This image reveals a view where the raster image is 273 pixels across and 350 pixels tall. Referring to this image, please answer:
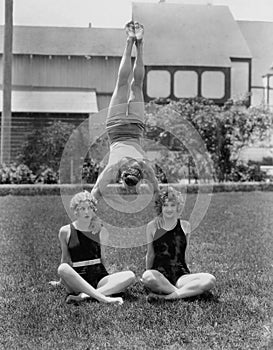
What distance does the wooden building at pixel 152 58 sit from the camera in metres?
20.1

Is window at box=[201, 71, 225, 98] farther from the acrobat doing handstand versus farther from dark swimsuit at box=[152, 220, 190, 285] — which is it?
dark swimsuit at box=[152, 220, 190, 285]

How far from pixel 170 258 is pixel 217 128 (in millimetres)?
10403

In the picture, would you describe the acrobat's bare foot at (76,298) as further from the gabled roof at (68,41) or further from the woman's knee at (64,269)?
the gabled roof at (68,41)

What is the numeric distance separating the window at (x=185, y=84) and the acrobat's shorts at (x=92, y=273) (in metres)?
16.3

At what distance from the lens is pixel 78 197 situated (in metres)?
3.77

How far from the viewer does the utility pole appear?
14461mm

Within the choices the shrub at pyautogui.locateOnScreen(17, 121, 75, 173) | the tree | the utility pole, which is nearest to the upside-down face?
the tree

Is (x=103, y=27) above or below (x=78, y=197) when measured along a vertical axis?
above

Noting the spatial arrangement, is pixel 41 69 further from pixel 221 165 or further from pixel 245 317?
pixel 245 317

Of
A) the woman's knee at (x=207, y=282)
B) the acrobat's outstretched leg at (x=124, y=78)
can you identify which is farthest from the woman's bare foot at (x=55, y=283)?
the acrobat's outstretched leg at (x=124, y=78)

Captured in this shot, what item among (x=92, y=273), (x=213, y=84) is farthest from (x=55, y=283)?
(x=213, y=84)

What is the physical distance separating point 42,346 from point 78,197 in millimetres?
1112

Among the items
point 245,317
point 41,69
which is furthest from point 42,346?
point 41,69

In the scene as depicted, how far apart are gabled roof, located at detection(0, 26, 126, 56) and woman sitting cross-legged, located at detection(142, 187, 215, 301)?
57.4ft
